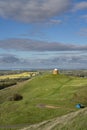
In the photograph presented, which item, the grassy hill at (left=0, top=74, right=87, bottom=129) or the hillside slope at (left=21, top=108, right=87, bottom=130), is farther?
the grassy hill at (left=0, top=74, right=87, bottom=129)

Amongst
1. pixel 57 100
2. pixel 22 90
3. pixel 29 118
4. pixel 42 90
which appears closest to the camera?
pixel 29 118

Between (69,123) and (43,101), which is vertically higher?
(69,123)

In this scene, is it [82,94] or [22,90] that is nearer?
[82,94]

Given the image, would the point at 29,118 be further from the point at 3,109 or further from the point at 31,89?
the point at 31,89

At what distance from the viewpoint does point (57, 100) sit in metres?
53.5

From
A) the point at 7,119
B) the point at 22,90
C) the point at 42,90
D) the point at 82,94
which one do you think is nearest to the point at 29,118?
the point at 7,119

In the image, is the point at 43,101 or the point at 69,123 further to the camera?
the point at 43,101

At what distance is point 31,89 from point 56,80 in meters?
7.71

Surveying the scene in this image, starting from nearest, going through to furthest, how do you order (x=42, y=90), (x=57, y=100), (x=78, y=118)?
(x=78, y=118) → (x=57, y=100) → (x=42, y=90)

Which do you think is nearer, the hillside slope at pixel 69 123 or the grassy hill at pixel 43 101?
the hillside slope at pixel 69 123

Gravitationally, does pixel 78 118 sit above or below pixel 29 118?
above

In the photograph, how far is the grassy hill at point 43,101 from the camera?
143 feet

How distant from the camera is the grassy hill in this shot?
43656 millimetres

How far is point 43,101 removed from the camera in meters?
52.5
